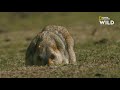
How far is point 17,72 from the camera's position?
663 inches

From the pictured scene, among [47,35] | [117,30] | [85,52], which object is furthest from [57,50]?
[117,30]

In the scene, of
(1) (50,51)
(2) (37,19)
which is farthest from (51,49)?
(2) (37,19)

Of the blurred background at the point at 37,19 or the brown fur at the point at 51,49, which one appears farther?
the blurred background at the point at 37,19

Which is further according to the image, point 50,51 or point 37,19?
point 37,19

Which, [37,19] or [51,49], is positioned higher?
[37,19]

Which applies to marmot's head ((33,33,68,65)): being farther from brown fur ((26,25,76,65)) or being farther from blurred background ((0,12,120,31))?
blurred background ((0,12,120,31))

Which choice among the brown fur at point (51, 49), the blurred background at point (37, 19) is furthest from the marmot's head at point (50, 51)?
the blurred background at point (37, 19)

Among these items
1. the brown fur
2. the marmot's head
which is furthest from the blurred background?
the marmot's head

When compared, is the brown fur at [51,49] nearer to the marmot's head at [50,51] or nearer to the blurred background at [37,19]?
the marmot's head at [50,51]

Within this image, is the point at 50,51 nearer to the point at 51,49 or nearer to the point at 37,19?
the point at 51,49

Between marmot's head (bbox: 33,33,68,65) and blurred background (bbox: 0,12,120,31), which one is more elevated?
blurred background (bbox: 0,12,120,31)

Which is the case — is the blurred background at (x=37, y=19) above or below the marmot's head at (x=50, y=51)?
above

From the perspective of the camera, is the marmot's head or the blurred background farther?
the blurred background

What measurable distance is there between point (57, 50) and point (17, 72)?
174cm
